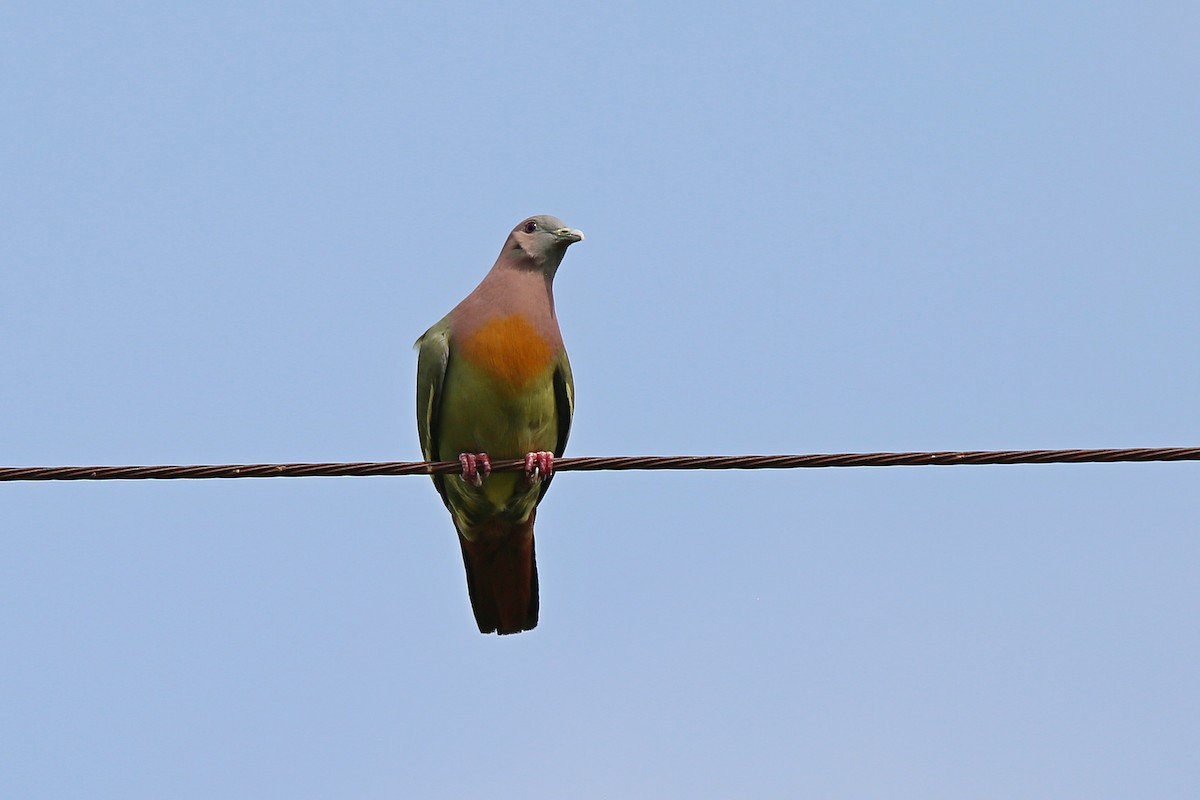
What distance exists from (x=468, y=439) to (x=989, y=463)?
9.39 feet

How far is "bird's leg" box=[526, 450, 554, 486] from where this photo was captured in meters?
5.99

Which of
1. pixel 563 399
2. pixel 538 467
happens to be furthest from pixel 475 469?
pixel 563 399

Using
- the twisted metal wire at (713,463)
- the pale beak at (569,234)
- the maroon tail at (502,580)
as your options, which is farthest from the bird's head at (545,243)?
the twisted metal wire at (713,463)

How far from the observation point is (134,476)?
4891 mm

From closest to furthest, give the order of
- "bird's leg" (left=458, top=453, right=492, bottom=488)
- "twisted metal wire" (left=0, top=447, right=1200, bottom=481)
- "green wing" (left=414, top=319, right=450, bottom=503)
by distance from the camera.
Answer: "twisted metal wire" (left=0, top=447, right=1200, bottom=481) → "bird's leg" (left=458, top=453, right=492, bottom=488) → "green wing" (left=414, top=319, right=450, bottom=503)

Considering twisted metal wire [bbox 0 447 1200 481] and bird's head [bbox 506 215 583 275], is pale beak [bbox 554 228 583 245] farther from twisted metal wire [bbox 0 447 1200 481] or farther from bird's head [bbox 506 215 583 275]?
twisted metal wire [bbox 0 447 1200 481]

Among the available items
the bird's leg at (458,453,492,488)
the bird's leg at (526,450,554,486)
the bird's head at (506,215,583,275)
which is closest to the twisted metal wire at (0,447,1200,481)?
the bird's leg at (526,450,554,486)

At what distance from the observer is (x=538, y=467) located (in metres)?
6.50

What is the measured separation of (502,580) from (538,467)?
1.38 meters

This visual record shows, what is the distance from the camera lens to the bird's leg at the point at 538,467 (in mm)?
5986

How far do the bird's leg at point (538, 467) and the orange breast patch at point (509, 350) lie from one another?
350 mm

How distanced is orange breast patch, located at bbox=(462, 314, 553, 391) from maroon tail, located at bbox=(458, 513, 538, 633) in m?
0.85

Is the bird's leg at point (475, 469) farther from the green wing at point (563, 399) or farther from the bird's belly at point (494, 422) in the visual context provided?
the green wing at point (563, 399)

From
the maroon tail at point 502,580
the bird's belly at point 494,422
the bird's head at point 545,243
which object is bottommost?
the maroon tail at point 502,580
